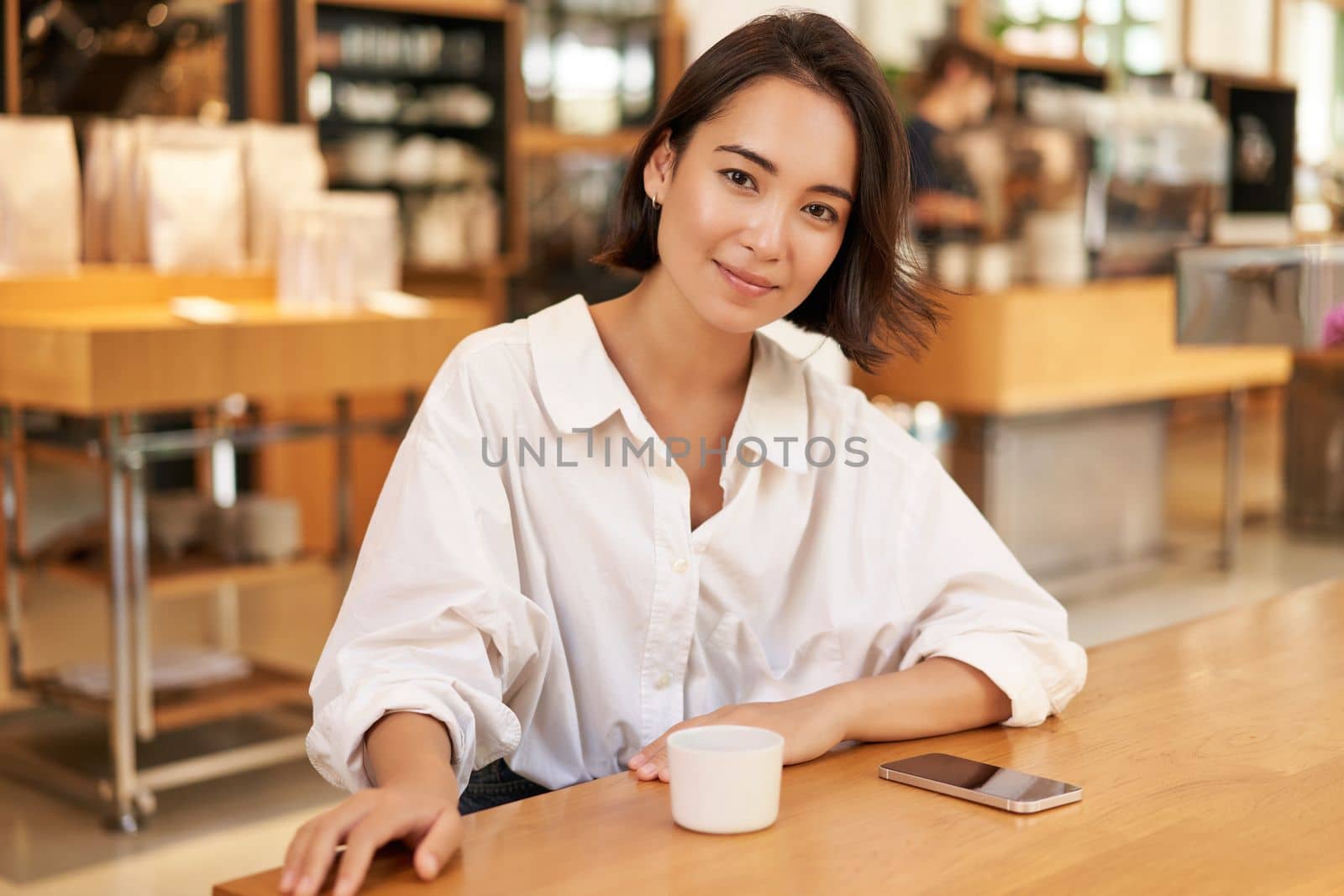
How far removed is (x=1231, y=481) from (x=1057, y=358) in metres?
1.14

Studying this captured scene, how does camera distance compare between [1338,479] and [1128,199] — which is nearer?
[1128,199]

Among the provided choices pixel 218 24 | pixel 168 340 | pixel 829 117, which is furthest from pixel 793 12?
pixel 218 24

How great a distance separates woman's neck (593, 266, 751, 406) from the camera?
Result: 1507mm

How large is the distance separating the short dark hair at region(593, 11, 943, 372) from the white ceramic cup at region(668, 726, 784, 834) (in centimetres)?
60

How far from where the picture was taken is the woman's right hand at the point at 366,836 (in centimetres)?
92

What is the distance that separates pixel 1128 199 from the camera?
491cm

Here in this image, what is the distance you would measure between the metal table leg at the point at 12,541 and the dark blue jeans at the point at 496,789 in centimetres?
219

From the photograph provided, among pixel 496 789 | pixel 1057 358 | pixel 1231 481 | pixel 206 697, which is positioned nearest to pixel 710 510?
pixel 496 789

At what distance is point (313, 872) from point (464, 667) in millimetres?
340

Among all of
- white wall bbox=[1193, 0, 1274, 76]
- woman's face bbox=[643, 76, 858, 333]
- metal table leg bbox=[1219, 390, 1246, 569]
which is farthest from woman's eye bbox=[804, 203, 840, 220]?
white wall bbox=[1193, 0, 1274, 76]

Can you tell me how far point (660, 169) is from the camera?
1506mm

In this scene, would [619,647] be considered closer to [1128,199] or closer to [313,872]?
[313,872]

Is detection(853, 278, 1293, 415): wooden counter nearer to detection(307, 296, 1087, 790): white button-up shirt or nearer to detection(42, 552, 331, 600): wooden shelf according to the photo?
detection(42, 552, 331, 600): wooden shelf

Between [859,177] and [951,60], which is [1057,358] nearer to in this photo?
[951,60]
